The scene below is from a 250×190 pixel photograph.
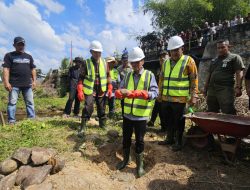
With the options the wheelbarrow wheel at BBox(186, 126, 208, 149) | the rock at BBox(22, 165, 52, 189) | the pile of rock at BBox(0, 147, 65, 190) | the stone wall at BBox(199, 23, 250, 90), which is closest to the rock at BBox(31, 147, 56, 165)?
the pile of rock at BBox(0, 147, 65, 190)

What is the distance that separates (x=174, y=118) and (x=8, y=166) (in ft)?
9.18

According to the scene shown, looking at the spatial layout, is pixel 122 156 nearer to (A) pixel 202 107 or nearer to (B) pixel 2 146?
(B) pixel 2 146

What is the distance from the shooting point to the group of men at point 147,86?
4.54 meters

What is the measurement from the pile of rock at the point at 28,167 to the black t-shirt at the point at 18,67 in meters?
2.34

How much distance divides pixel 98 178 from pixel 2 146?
2.03 metres

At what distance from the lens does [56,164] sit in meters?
4.66

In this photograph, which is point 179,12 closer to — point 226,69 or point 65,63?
point 65,63

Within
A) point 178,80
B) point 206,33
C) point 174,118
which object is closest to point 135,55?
point 178,80

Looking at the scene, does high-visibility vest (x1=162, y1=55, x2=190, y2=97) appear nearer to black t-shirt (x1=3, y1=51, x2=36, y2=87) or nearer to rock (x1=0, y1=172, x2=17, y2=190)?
rock (x1=0, y1=172, x2=17, y2=190)

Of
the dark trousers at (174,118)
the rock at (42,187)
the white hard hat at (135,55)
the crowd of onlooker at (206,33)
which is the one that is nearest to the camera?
the rock at (42,187)

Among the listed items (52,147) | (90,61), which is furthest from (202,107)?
(52,147)

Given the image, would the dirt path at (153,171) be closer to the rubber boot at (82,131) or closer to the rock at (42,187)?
the rock at (42,187)

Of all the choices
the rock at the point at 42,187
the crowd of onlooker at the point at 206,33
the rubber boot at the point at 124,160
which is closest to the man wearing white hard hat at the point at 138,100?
the rubber boot at the point at 124,160

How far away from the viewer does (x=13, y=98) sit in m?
6.66
